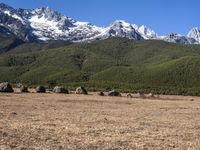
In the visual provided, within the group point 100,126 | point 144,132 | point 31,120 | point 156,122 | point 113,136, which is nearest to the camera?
point 113,136

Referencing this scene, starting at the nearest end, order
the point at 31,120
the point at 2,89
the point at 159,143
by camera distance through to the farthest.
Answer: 1. the point at 159,143
2. the point at 31,120
3. the point at 2,89

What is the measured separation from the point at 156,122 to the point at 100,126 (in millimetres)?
6990

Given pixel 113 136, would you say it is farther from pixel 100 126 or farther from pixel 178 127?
pixel 178 127

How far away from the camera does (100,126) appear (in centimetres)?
3469

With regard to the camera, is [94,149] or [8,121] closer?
[94,149]

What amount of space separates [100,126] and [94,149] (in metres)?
10.4

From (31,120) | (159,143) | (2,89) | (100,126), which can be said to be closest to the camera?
(159,143)

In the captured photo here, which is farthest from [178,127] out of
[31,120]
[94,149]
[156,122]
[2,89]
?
[2,89]

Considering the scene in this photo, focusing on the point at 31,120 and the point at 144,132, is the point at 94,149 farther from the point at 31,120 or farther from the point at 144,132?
the point at 31,120

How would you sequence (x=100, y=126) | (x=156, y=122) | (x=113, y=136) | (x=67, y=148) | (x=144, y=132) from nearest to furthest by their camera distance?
(x=67, y=148), (x=113, y=136), (x=144, y=132), (x=100, y=126), (x=156, y=122)

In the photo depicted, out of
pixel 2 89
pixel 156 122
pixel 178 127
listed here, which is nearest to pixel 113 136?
pixel 178 127

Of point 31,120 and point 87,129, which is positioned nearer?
point 87,129

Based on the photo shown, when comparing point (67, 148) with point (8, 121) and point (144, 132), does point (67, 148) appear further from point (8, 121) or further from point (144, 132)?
point (8, 121)

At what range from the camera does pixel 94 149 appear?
2427cm
